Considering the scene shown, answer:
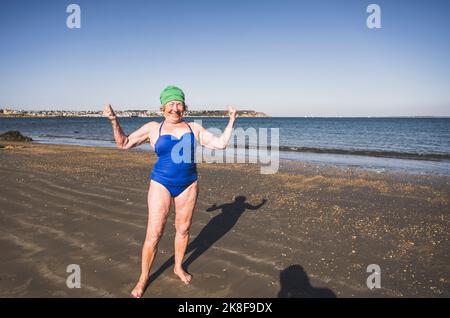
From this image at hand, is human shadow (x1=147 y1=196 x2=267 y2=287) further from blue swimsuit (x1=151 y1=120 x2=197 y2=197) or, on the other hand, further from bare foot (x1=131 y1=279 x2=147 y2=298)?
blue swimsuit (x1=151 y1=120 x2=197 y2=197)

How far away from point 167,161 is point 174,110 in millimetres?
638

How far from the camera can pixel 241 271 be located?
4.58 m

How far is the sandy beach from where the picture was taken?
4.20m

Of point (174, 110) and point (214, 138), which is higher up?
point (174, 110)

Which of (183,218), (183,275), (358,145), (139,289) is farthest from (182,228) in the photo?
(358,145)

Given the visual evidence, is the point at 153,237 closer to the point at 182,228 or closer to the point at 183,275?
the point at 182,228

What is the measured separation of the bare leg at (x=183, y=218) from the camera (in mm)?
4145

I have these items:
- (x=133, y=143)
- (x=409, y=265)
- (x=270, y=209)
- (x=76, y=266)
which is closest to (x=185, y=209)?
(x=133, y=143)

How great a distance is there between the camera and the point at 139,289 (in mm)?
3916

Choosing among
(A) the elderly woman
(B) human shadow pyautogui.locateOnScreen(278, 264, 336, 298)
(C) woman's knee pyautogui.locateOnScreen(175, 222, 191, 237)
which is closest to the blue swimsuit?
(A) the elderly woman

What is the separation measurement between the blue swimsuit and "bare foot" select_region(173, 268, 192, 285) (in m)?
1.10

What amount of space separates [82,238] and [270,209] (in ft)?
13.7

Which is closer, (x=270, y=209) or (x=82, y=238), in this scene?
(x=82, y=238)
